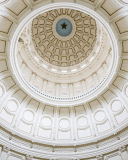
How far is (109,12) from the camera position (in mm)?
13617

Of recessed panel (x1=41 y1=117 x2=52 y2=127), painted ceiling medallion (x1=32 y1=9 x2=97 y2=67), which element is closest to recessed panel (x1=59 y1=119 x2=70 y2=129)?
recessed panel (x1=41 y1=117 x2=52 y2=127)

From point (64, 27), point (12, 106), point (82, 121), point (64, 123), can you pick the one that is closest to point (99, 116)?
point (82, 121)

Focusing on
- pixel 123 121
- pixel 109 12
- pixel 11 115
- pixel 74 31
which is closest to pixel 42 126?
pixel 11 115

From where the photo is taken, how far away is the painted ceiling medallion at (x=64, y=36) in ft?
80.6

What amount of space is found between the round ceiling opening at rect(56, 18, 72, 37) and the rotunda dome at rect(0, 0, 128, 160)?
0.17 m

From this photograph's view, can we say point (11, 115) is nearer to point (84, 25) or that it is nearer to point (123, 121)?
point (123, 121)

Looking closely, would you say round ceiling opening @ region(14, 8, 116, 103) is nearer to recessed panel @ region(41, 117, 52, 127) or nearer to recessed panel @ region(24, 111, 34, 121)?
recessed panel @ region(41, 117, 52, 127)

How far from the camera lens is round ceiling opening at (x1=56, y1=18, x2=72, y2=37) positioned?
25.4 metres

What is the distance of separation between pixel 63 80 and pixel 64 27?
9950 mm

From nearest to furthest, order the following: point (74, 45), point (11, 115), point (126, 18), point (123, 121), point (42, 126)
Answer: point (126, 18), point (123, 121), point (11, 115), point (42, 126), point (74, 45)

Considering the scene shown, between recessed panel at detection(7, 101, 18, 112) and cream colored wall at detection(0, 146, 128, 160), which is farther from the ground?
recessed panel at detection(7, 101, 18, 112)

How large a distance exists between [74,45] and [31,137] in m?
18.9

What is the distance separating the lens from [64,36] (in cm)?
2739

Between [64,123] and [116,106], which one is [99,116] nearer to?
[116,106]
